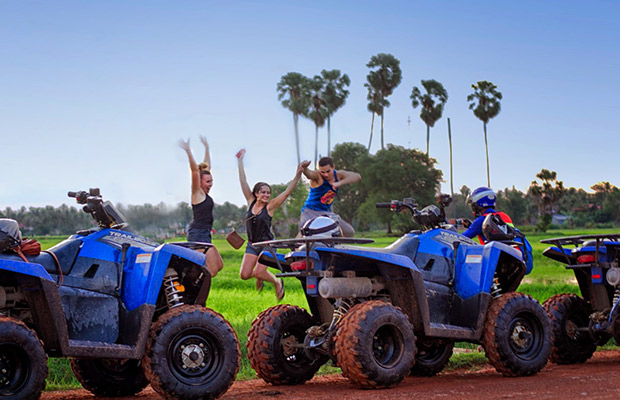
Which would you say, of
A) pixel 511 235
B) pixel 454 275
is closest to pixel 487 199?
pixel 511 235

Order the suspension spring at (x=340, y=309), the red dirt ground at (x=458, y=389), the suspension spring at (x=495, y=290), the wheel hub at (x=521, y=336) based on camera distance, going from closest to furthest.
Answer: the red dirt ground at (x=458, y=389) → the suspension spring at (x=340, y=309) → the wheel hub at (x=521, y=336) → the suspension spring at (x=495, y=290)

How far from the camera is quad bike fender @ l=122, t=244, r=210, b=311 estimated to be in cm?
769

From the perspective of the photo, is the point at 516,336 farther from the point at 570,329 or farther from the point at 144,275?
the point at 144,275

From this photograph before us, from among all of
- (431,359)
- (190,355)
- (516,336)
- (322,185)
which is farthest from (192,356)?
(322,185)

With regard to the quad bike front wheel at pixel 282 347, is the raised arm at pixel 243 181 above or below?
above

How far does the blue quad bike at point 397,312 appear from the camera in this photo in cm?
830

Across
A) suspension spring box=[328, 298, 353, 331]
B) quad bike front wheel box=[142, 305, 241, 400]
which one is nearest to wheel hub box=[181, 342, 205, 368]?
quad bike front wheel box=[142, 305, 241, 400]

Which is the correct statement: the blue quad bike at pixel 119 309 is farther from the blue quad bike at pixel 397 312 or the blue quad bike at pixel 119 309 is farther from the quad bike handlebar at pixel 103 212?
the blue quad bike at pixel 397 312

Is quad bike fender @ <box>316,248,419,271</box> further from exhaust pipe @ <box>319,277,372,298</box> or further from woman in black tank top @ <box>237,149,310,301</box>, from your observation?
woman in black tank top @ <box>237,149,310,301</box>

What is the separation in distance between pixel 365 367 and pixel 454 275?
2038 mm

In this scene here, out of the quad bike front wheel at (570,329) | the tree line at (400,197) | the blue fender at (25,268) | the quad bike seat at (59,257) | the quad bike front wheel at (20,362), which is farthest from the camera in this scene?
the tree line at (400,197)

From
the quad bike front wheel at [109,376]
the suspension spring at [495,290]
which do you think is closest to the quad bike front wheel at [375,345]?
the suspension spring at [495,290]

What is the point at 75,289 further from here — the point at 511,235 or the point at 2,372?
the point at 511,235

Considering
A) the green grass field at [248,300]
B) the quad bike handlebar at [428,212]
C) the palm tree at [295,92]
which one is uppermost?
the palm tree at [295,92]
